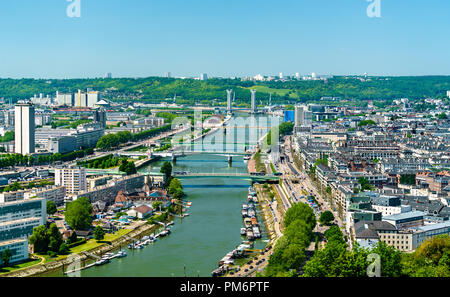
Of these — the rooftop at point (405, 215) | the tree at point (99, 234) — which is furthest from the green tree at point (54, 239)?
the rooftop at point (405, 215)

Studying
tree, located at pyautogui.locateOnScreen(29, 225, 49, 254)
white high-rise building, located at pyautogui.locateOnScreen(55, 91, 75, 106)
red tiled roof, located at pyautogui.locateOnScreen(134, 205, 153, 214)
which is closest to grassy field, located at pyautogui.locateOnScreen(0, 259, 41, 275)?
tree, located at pyautogui.locateOnScreen(29, 225, 49, 254)

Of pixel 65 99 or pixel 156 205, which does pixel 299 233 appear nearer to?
pixel 156 205

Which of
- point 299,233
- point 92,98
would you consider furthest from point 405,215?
point 92,98

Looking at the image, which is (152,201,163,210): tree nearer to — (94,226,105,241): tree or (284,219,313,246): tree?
(94,226,105,241): tree

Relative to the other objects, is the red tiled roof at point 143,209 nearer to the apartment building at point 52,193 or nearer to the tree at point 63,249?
the apartment building at point 52,193

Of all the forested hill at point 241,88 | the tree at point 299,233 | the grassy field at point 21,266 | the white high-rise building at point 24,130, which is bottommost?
the grassy field at point 21,266

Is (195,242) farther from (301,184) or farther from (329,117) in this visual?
(329,117)
